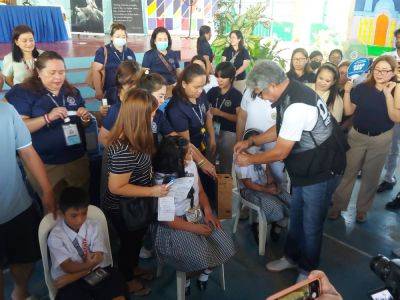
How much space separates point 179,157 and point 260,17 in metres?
6.59

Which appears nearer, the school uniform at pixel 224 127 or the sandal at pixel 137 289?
the sandal at pixel 137 289

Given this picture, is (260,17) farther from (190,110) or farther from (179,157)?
(179,157)

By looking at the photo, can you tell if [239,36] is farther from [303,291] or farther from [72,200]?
[303,291]

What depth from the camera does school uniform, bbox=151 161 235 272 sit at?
2.10 meters

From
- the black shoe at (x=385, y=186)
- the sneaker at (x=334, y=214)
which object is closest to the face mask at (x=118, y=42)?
the sneaker at (x=334, y=214)

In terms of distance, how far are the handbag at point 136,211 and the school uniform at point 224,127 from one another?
1.59 m

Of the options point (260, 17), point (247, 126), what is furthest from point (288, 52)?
point (247, 126)

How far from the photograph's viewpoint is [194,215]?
231 centimetres

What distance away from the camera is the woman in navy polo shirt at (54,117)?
2.34 meters

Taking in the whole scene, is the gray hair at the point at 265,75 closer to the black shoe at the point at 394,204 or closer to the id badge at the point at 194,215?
the id badge at the point at 194,215

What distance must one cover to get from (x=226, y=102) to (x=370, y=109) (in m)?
1.37

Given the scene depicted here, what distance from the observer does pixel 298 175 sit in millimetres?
2365

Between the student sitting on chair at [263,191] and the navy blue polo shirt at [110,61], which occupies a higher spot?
the navy blue polo shirt at [110,61]

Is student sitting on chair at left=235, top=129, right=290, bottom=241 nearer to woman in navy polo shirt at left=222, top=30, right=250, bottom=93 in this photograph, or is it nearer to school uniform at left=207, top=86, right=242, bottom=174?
school uniform at left=207, top=86, right=242, bottom=174
